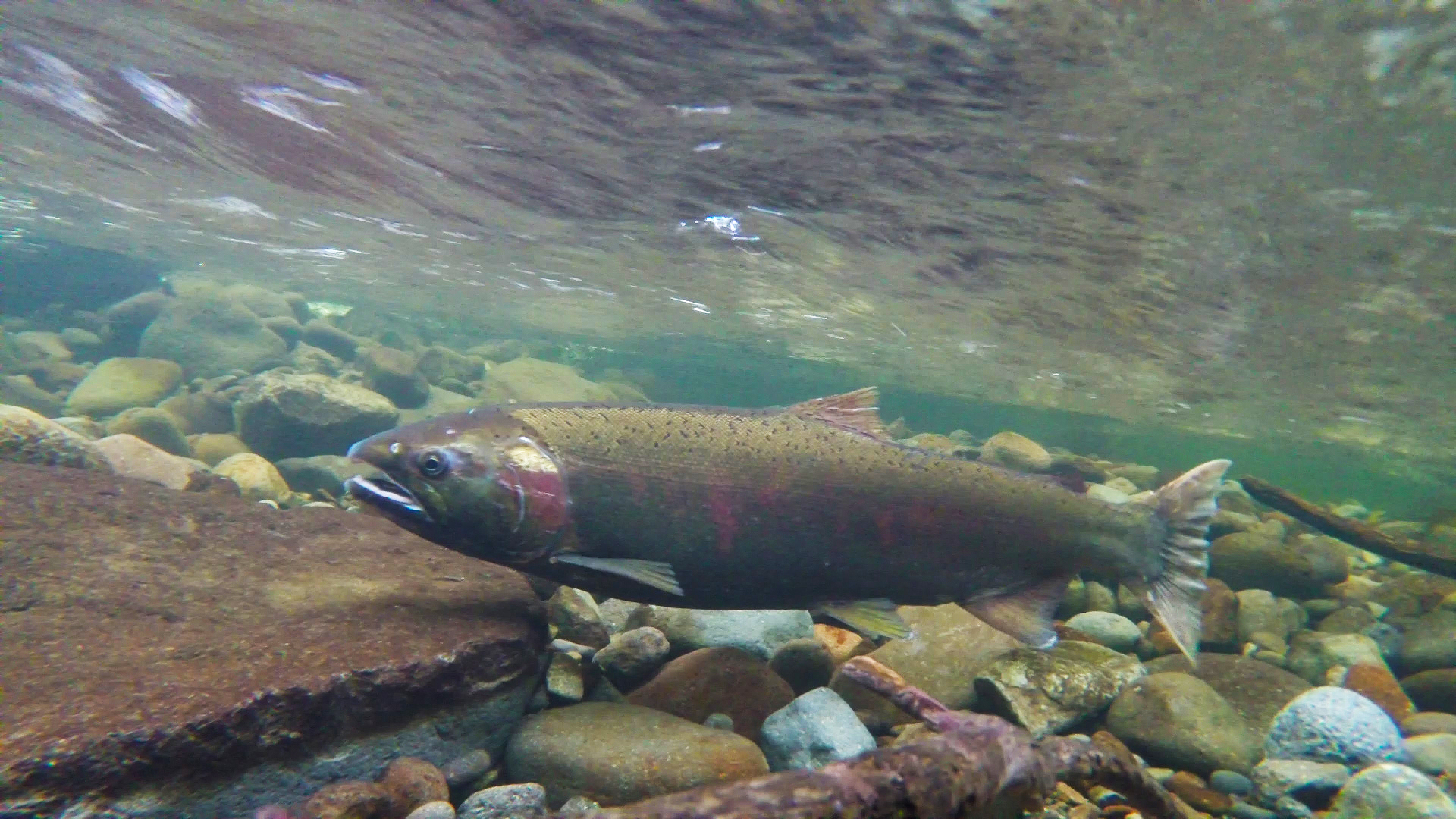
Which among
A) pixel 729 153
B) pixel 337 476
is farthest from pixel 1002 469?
pixel 337 476

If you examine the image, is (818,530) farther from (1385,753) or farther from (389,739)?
(1385,753)

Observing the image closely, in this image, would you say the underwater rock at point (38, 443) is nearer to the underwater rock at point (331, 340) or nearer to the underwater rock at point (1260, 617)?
the underwater rock at point (1260, 617)

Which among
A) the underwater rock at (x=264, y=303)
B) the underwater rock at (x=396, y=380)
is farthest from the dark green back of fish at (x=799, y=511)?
the underwater rock at (x=264, y=303)

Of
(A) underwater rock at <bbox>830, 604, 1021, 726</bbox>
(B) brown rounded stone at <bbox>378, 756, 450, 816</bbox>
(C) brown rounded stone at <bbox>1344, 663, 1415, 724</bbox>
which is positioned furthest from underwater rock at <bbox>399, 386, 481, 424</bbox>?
(C) brown rounded stone at <bbox>1344, 663, 1415, 724</bbox>

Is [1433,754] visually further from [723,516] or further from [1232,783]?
[723,516]

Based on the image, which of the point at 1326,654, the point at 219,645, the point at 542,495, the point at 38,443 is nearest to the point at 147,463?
the point at 38,443
